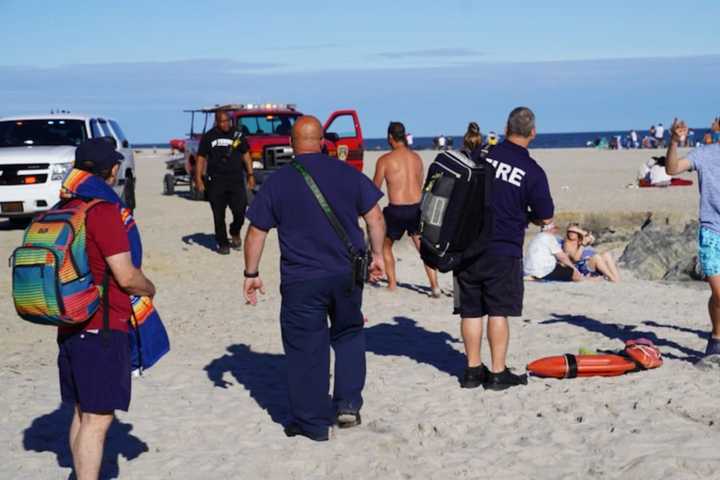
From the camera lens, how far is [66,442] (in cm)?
651

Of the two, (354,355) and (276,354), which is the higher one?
(354,355)

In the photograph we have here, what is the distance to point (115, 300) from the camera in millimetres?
4789

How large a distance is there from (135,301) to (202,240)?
1140 cm

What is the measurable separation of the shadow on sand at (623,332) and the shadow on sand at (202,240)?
654 cm

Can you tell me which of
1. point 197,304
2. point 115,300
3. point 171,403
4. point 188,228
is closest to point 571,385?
point 171,403

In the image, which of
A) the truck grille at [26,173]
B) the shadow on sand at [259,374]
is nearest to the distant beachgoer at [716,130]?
the shadow on sand at [259,374]

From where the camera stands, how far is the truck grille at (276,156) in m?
20.8

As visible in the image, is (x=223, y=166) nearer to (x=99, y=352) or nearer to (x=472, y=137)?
(x=472, y=137)

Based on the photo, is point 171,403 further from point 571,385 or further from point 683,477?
point 683,477

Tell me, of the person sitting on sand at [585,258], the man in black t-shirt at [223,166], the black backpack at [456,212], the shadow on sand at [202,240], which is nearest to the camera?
the black backpack at [456,212]

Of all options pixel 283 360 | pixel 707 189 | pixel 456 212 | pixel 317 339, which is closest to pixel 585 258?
pixel 283 360

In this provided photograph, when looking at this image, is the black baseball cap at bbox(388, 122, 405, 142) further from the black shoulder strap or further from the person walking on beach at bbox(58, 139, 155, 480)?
the person walking on beach at bbox(58, 139, 155, 480)

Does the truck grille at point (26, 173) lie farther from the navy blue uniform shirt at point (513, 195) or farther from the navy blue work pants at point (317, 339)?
the navy blue work pants at point (317, 339)

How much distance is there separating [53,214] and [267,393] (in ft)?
11.3
